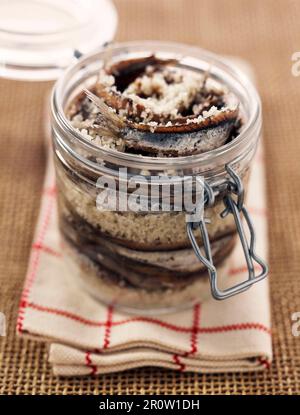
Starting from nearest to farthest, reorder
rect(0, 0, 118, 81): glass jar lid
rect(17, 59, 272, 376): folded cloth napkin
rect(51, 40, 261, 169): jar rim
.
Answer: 1. rect(51, 40, 261, 169): jar rim
2. rect(17, 59, 272, 376): folded cloth napkin
3. rect(0, 0, 118, 81): glass jar lid

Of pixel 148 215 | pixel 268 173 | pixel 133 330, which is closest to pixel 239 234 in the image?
pixel 148 215

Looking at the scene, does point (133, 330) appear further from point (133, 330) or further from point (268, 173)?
point (268, 173)

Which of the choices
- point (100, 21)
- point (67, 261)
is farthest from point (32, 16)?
point (67, 261)

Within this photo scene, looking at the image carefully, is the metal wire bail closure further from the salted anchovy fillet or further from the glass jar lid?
the glass jar lid

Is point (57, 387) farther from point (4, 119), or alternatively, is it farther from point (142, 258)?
point (4, 119)

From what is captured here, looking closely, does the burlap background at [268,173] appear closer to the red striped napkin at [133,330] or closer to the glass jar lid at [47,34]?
the red striped napkin at [133,330]

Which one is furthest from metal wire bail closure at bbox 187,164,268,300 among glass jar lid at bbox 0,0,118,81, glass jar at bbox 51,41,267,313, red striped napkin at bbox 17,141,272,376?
glass jar lid at bbox 0,0,118,81

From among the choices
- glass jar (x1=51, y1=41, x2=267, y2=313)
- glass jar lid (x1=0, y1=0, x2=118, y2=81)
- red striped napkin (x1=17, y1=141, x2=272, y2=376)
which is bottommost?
red striped napkin (x1=17, y1=141, x2=272, y2=376)
